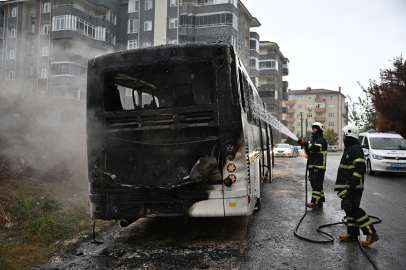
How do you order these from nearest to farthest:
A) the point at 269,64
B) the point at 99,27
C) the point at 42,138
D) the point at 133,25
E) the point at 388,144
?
the point at 42,138, the point at 388,144, the point at 99,27, the point at 133,25, the point at 269,64

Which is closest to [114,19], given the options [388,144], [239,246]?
[388,144]

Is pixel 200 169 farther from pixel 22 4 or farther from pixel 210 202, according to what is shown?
pixel 22 4

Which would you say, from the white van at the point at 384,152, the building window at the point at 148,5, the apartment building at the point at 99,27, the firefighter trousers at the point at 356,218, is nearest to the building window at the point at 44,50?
the apartment building at the point at 99,27

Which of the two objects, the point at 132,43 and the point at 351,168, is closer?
the point at 351,168

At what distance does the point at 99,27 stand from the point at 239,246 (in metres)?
37.4

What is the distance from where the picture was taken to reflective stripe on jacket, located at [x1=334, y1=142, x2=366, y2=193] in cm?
518

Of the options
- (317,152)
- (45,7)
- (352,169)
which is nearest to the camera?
(352,169)

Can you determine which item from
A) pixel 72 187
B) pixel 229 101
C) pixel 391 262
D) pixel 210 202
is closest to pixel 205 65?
pixel 229 101

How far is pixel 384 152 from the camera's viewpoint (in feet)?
48.3

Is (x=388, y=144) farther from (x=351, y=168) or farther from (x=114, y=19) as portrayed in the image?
(x=114, y=19)

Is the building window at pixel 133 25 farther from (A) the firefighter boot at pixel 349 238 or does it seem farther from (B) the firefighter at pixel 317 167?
(A) the firefighter boot at pixel 349 238

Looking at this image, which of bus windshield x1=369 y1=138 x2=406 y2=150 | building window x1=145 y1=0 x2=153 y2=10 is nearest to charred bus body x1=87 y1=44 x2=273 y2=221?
bus windshield x1=369 y1=138 x2=406 y2=150

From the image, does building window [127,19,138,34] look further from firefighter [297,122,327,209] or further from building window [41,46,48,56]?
firefighter [297,122,327,209]

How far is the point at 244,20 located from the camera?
46531mm
